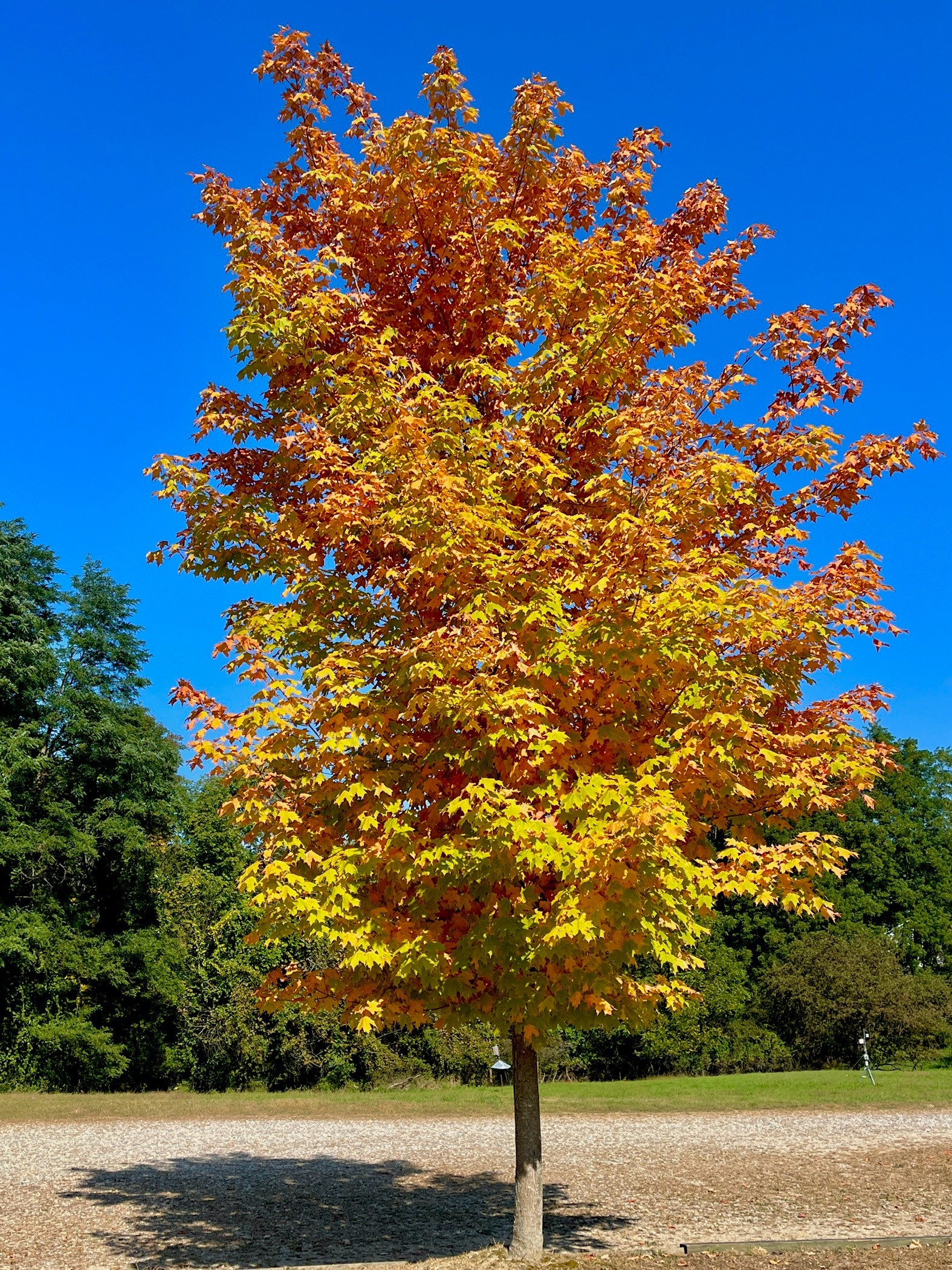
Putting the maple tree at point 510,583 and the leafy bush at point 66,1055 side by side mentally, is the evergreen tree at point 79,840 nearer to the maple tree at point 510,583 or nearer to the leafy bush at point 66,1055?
the leafy bush at point 66,1055

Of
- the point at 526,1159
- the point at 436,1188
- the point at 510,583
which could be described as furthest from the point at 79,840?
the point at 510,583

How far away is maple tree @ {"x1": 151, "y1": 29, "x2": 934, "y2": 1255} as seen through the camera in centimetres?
588

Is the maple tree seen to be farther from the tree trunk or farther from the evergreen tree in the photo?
the evergreen tree

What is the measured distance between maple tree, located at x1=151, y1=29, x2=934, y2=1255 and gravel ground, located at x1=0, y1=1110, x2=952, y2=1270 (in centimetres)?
278

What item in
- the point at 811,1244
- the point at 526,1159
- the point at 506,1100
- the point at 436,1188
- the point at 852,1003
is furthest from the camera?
the point at 852,1003

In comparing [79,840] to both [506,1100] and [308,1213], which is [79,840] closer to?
[506,1100]

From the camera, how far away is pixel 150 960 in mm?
27641

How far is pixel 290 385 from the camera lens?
790cm

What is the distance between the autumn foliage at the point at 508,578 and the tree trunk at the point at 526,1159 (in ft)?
4.25

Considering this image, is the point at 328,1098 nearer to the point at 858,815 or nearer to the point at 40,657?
the point at 40,657

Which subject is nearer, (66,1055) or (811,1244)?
(811,1244)

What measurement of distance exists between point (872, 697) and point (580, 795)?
2616mm

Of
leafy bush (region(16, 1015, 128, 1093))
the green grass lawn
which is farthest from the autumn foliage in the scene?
leafy bush (region(16, 1015, 128, 1093))

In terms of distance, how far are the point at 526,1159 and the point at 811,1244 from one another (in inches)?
102
